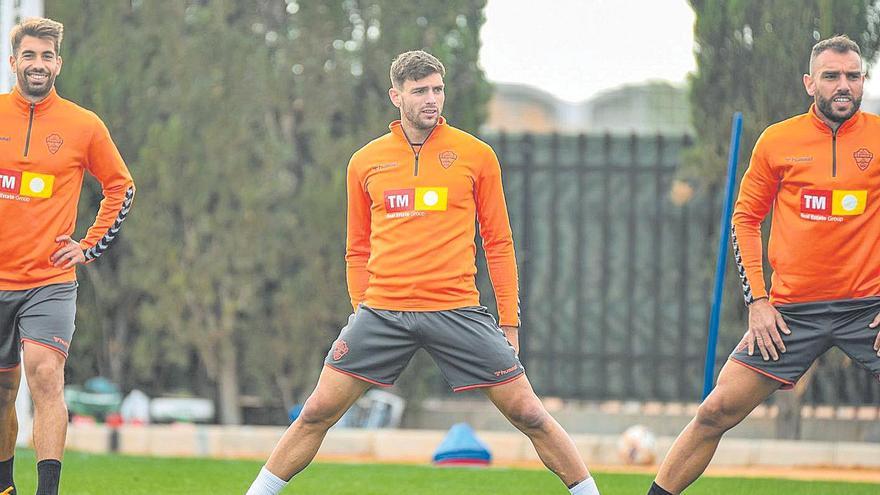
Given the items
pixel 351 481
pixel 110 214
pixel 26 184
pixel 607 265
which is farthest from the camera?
pixel 607 265

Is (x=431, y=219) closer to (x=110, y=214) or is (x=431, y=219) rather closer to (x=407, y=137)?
(x=407, y=137)

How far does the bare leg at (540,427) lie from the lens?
630 cm

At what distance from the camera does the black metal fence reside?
13.4 m

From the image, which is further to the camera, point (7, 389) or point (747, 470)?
point (747, 470)

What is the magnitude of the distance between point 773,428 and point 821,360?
32.5 inches

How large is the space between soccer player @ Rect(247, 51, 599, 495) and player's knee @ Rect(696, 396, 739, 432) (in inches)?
22.7

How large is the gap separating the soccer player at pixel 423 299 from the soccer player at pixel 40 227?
113 centimetres

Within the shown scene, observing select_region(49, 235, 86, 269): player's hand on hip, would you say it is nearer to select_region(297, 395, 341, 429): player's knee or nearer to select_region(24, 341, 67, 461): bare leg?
select_region(24, 341, 67, 461): bare leg

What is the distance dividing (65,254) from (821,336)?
3405mm

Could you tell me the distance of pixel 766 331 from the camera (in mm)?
6363

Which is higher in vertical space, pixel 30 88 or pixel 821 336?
pixel 30 88

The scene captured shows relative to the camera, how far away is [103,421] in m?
13.4

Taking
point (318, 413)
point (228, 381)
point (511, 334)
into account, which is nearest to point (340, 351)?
point (318, 413)

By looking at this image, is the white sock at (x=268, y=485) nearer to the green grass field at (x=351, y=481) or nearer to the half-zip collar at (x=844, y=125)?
the green grass field at (x=351, y=481)
